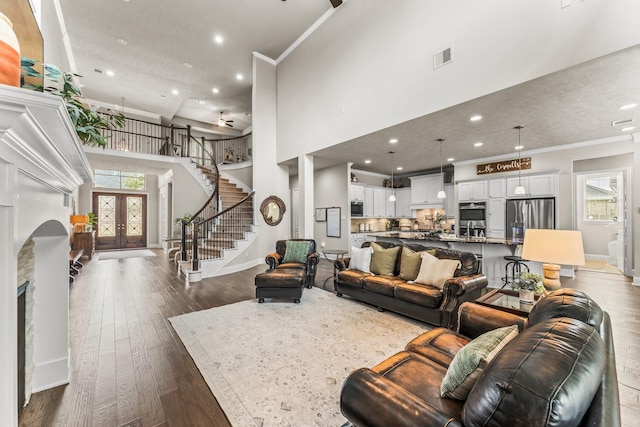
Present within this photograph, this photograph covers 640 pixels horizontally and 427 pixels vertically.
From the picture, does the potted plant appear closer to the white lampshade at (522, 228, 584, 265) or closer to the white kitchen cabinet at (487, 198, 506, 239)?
the white lampshade at (522, 228, 584, 265)

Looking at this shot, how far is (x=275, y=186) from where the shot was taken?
721cm

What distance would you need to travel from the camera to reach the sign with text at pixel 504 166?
246 inches

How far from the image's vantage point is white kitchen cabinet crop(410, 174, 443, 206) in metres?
8.39

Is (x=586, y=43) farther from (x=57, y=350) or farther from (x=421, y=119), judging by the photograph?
(x=57, y=350)

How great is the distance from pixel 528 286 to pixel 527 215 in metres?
5.03

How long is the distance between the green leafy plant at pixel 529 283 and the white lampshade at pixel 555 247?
0.19 m

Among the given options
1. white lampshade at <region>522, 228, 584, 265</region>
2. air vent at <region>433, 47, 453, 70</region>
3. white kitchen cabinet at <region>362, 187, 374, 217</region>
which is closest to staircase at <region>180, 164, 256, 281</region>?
white kitchen cabinet at <region>362, 187, 374, 217</region>

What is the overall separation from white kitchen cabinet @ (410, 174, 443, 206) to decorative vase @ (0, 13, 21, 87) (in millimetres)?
8810

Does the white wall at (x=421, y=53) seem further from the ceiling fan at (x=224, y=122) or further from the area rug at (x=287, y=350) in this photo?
the ceiling fan at (x=224, y=122)

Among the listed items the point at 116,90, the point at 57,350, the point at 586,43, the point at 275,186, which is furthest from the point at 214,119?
the point at 586,43

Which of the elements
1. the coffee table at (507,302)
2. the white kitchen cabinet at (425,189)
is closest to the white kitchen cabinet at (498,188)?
the white kitchen cabinet at (425,189)

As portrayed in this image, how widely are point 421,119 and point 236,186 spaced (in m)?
6.27

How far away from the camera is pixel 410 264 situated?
12.3 ft

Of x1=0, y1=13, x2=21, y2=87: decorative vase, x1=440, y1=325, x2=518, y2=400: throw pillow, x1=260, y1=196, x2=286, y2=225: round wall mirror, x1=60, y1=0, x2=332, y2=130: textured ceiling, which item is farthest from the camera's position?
x1=260, y1=196, x2=286, y2=225: round wall mirror
